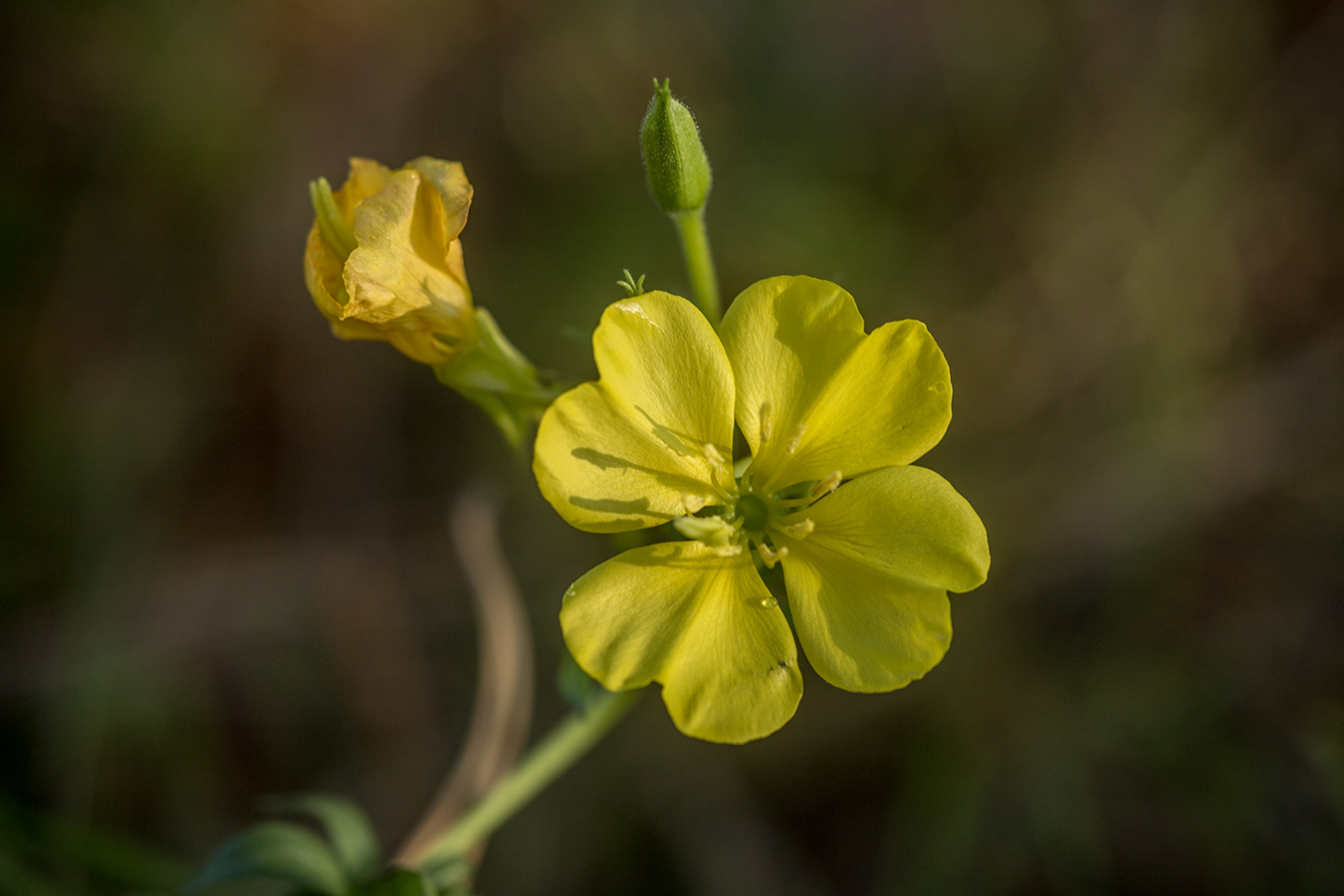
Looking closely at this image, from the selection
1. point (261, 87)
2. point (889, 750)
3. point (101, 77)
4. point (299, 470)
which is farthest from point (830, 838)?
point (101, 77)

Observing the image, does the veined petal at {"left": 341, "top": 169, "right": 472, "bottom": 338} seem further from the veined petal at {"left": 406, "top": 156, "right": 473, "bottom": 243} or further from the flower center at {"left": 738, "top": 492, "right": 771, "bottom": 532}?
the flower center at {"left": 738, "top": 492, "right": 771, "bottom": 532}

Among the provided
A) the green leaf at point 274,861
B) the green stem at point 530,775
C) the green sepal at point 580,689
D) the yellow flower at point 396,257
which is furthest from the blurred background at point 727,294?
the yellow flower at point 396,257

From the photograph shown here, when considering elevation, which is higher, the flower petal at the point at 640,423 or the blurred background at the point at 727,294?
the flower petal at the point at 640,423

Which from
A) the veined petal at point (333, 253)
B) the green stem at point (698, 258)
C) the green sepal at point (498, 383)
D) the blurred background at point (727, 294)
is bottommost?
the blurred background at point (727, 294)

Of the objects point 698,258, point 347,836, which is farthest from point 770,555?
point 347,836

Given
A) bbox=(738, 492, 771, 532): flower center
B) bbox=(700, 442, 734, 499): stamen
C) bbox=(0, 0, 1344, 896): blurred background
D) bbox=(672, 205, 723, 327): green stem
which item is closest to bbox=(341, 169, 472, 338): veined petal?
bbox=(672, 205, 723, 327): green stem

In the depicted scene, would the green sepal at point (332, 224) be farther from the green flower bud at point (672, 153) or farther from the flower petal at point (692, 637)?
the flower petal at point (692, 637)
